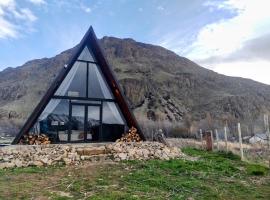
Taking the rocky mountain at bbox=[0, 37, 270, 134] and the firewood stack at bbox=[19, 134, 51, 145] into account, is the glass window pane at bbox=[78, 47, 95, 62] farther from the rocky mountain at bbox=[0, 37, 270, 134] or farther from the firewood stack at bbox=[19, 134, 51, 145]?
the rocky mountain at bbox=[0, 37, 270, 134]

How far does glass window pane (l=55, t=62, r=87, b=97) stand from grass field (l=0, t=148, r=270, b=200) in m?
4.19

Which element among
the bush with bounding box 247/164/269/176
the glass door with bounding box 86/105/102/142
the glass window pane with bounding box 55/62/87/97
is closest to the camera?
the bush with bounding box 247/164/269/176

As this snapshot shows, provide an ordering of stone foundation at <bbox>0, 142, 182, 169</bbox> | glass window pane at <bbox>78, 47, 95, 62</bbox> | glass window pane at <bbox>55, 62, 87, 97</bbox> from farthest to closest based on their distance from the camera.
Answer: glass window pane at <bbox>78, 47, 95, 62</bbox> → glass window pane at <bbox>55, 62, 87, 97</bbox> → stone foundation at <bbox>0, 142, 182, 169</bbox>

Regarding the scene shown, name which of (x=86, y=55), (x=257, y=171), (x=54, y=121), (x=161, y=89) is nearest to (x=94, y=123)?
(x=54, y=121)

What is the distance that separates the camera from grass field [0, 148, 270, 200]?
7.05 metres

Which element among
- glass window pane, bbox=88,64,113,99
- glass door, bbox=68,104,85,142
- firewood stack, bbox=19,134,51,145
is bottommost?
firewood stack, bbox=19,134,51,145

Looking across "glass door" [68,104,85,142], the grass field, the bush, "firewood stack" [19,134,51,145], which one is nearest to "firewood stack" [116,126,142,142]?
"glass door" [68,104,85,142]

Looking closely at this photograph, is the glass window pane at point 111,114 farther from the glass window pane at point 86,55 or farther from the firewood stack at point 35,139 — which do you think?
the firewood stack at point 35,139

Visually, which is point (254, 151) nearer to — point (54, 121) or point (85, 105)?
point (85, 105)

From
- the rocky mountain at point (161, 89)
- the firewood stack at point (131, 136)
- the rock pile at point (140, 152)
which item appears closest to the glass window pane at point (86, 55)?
the firewood stack at point (131, 136)

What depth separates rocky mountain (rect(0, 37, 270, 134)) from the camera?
2147 inches

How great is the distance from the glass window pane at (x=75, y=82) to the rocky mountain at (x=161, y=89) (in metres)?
29.4

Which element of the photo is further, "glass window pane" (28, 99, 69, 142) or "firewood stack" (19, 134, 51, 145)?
"glass window pane" (28, 99, 69, 142)

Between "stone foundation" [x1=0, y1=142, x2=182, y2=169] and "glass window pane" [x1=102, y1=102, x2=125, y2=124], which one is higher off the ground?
"glass window pane" [x1=102, y1=102, x2=125, y2=124]
